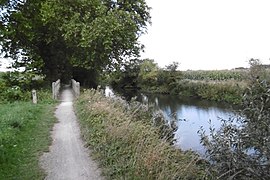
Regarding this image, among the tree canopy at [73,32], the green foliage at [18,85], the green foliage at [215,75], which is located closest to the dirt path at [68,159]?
the green foliage at [18,85]

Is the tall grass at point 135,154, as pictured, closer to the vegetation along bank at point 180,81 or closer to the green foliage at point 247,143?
the green foliage at point 247,143

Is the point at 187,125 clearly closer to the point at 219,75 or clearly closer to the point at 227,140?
the point at 227,140

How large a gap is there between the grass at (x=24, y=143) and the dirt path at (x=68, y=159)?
0.76 ft

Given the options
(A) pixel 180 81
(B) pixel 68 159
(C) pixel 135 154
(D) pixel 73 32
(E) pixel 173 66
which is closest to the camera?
(C) pixel 135 154

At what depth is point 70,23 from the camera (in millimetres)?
25641

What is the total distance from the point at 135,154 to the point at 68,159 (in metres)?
1.93

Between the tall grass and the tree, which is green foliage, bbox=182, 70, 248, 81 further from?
the tall grass

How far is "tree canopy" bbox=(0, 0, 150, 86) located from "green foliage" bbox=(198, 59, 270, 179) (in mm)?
18749

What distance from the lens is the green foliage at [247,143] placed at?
476 centimetres

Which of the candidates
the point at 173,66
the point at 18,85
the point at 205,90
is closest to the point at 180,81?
the point at 173,66

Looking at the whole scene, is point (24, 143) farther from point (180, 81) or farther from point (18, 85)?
point (180, 81)

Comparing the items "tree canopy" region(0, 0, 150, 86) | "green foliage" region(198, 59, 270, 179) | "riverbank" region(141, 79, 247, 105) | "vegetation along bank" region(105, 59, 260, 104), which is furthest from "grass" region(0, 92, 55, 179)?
"riverbank" region(141, 79, 247, 105)

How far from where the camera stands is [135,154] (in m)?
7.30

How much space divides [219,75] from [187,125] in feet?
86.2
